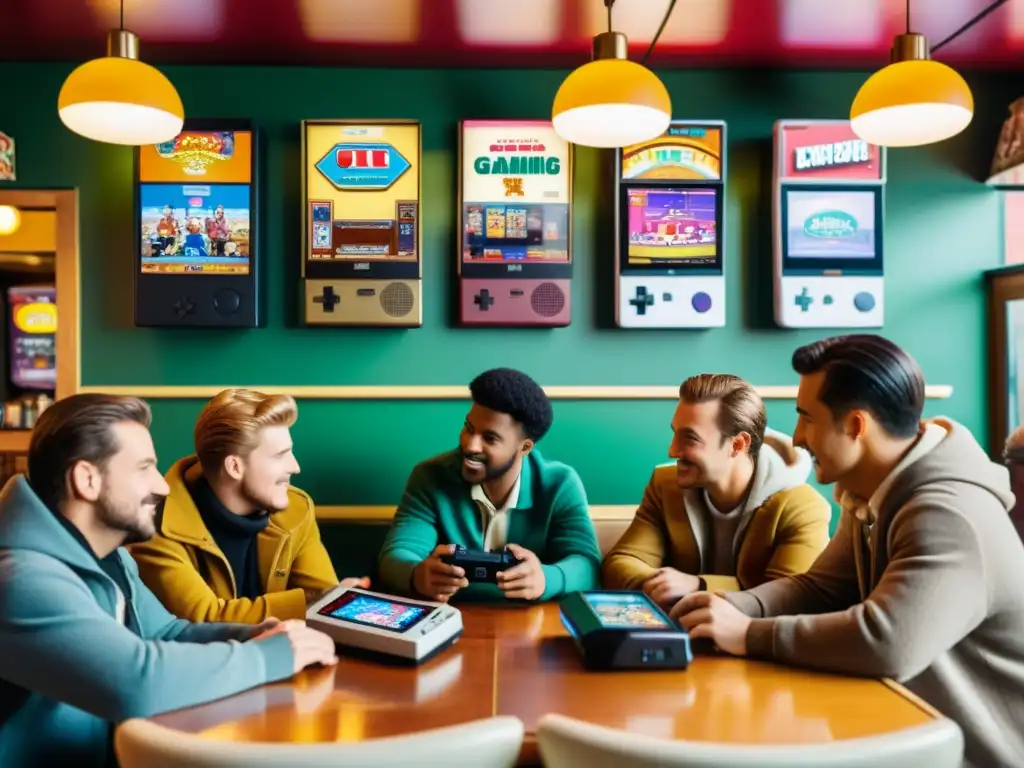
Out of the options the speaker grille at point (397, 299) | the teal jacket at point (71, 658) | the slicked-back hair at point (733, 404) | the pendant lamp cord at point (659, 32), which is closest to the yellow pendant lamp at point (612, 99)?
the pendant lamp cord at point (659, 32)

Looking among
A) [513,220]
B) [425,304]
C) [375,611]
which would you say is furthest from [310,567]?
[513,220]

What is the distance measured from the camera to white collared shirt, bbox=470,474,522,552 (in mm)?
2379

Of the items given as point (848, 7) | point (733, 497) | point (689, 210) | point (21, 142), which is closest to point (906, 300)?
point (689, 210)

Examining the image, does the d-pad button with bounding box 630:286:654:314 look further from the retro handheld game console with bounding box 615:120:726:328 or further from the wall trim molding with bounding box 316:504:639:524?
the wall trim molding with bounding box 316:504:639:524

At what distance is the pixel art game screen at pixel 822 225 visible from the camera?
3018mm

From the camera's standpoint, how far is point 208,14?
2619 millimetres

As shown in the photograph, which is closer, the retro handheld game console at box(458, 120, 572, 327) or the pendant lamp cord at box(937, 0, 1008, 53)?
the pendant lamp cord at box(937, 0, 1008, 53)

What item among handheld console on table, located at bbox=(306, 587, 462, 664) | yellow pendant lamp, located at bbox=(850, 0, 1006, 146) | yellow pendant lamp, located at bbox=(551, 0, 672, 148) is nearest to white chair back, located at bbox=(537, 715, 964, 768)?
handheld console on table, located at bbox=(306, 587, 462, 664)

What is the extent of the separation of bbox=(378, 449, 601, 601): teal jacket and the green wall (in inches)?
26.1

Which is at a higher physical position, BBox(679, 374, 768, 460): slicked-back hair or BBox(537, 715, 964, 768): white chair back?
BBox(679, 374, 768, 460): slicked-back hair

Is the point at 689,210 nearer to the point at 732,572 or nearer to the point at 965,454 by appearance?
the point at 732,572

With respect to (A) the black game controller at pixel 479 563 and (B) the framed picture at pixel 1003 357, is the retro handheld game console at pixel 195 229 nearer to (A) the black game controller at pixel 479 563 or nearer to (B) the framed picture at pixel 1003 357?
(A) the black game controller at pixel 479 563

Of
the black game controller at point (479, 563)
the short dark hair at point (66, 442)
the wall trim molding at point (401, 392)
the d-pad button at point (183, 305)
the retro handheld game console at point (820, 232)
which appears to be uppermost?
the retro handheld game console at point (820, 232)

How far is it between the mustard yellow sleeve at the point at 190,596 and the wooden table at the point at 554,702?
0.44m
